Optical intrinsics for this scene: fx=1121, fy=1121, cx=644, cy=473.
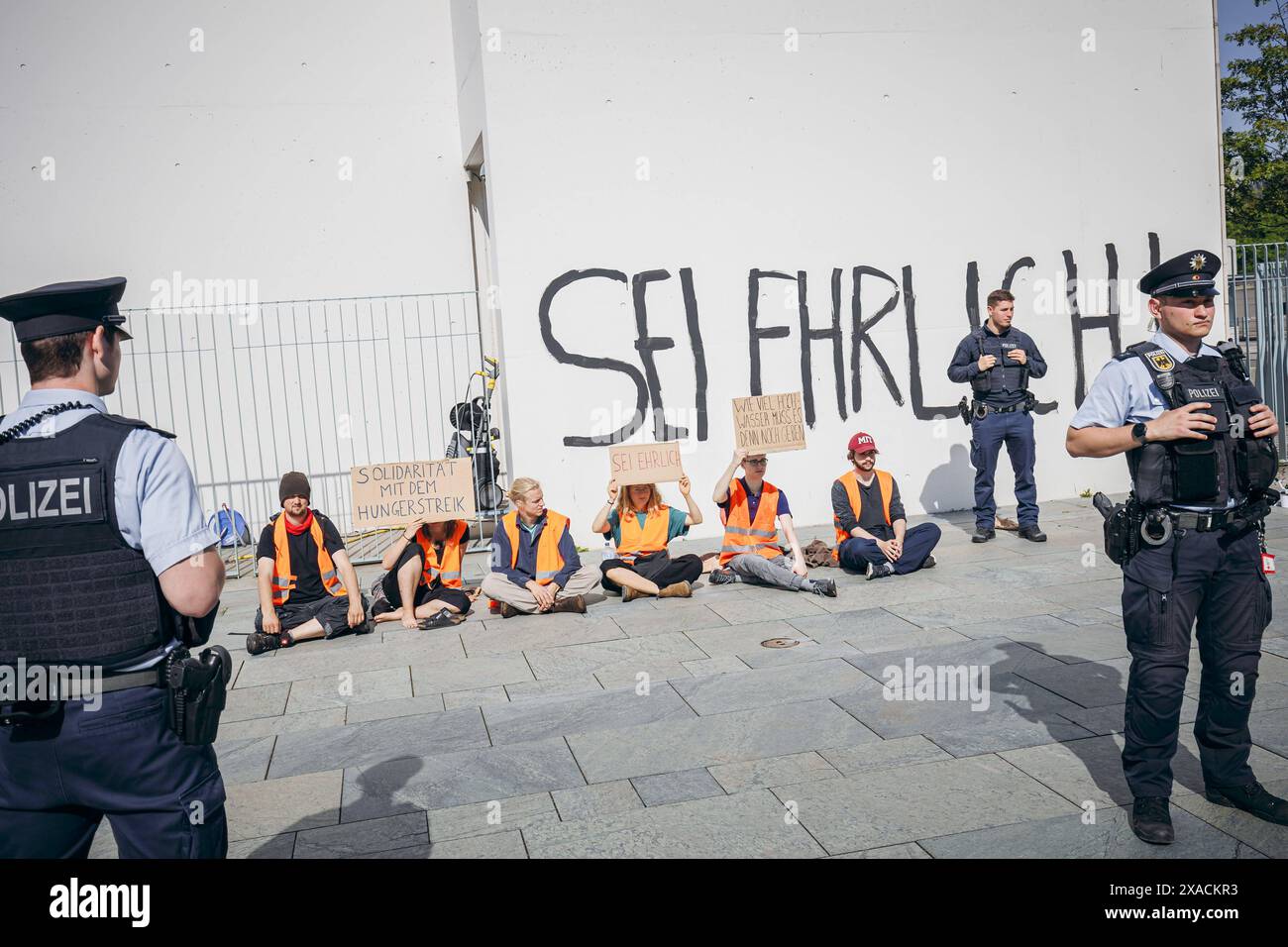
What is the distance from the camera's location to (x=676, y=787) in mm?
4875

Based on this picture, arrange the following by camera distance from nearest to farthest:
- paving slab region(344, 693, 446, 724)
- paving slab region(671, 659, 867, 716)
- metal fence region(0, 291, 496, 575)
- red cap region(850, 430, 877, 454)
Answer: paving slab region(671, 659, 867, 716) < paving slab region(344, 693, 446, 724) < red cap region(850, 430, 877, 454) < metal fence region(0, 291, 496, 575)

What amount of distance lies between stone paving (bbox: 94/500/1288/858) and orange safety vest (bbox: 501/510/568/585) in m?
0.51

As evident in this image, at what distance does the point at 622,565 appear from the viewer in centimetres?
902

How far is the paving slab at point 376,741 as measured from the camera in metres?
5.46

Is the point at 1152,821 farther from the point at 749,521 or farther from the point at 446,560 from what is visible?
the point at 446,560

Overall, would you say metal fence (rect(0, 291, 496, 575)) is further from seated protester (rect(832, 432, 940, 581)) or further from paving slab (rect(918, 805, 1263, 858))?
paving slab (rect(918, 805, 1263, 858))

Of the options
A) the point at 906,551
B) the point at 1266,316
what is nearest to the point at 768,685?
the point at 906,551

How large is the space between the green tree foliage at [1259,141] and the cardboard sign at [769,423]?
19.9 m

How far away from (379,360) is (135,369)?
273cm

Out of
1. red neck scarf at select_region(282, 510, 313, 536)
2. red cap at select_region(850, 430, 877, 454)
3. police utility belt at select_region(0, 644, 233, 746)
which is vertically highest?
red cap at select_region(850, 430, 877, 454)

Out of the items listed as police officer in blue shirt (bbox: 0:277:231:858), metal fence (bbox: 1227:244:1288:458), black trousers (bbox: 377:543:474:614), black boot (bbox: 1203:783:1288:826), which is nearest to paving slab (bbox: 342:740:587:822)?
police officer in blue shirt (bbox: 0:277:231:858)

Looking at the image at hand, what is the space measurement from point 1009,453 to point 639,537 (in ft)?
12.7

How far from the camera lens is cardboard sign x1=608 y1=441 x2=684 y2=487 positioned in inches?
360
